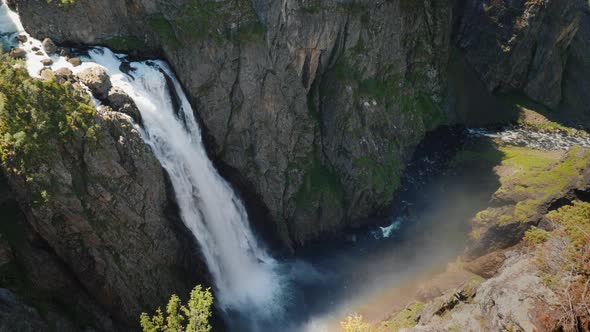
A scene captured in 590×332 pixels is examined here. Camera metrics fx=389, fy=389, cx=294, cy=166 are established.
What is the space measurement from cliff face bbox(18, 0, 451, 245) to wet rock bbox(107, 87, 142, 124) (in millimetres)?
6522

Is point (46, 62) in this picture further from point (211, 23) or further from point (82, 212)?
point (211, 23)

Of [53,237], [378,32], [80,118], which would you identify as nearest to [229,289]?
[53,237]

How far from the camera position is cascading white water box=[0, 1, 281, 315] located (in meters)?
26.8

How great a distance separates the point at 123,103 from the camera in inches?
991

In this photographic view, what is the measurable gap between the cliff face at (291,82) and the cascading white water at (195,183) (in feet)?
6.23

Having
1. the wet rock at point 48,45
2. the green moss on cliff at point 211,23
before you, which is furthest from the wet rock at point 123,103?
the green moss on cliff at point 211,23

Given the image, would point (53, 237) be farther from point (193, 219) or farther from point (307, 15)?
point (307, 15)

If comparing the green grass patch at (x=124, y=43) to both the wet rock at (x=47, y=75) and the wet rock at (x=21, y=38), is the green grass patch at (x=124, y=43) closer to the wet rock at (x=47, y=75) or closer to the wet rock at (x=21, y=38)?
the wet rock at (x=21, y=38)

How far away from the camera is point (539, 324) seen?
47.5 ft

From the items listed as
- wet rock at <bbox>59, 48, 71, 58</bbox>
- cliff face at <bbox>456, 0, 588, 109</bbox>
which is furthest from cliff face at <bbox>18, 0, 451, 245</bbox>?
cliff face at <bbox>456, 0, 588, 109</bbox>

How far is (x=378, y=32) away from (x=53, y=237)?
1282 inches

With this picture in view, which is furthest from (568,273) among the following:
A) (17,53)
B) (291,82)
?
(17,53)

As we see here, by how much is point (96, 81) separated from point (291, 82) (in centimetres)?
1600

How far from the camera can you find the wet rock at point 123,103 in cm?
2489
